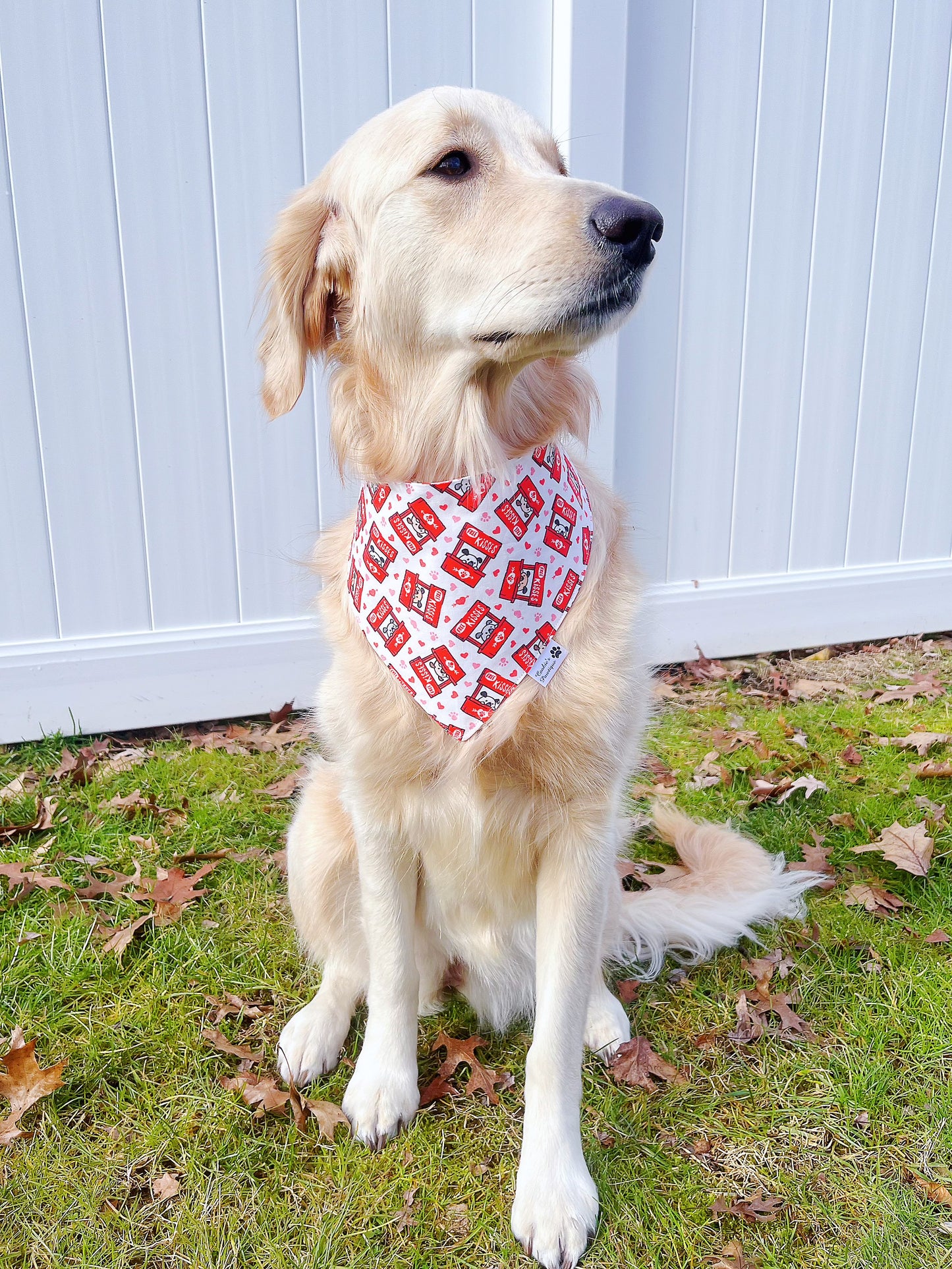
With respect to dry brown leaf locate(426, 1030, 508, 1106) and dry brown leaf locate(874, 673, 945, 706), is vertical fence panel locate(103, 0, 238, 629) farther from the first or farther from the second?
dry brown leaf locate(874, 673, 945, 706)

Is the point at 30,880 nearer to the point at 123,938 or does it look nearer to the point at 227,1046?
the point at 123,938

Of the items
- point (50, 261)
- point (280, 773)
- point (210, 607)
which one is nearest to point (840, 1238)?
point (280, 773)

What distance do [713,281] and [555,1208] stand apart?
3260mm

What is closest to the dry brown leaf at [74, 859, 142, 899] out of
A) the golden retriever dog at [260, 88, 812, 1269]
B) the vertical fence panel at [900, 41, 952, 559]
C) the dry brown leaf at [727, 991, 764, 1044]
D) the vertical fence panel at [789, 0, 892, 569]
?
the golden retriever dog at [260, 88, 812, 1269]

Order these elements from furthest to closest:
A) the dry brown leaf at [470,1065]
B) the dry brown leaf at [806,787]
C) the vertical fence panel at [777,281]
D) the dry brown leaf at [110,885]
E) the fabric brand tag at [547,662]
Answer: the vertical fence panel at [777,281]
the dry brown leaf at [806,787]
the dry brown leaf at [110,885]
the dry brown leaf at [470,1065]
the fabric brand tag at [547,662]

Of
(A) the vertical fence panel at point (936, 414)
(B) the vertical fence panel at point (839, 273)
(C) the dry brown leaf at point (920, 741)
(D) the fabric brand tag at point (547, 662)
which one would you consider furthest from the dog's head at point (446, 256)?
(A) the vertical fence panel at point (936, 414)

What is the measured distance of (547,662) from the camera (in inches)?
59.1

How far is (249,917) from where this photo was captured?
220 centimetres

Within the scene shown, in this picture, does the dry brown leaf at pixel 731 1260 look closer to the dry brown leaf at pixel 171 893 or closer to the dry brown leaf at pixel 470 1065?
the dry brown leaf at pixel 470 1065

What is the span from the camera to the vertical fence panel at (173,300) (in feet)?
9.05

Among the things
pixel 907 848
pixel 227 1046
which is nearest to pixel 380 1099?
pixel 227 1046

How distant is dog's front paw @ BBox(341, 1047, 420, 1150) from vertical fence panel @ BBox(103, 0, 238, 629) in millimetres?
1989

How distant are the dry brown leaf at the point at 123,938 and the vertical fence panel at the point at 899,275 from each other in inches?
132

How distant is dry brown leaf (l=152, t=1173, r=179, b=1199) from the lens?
4.91ft
